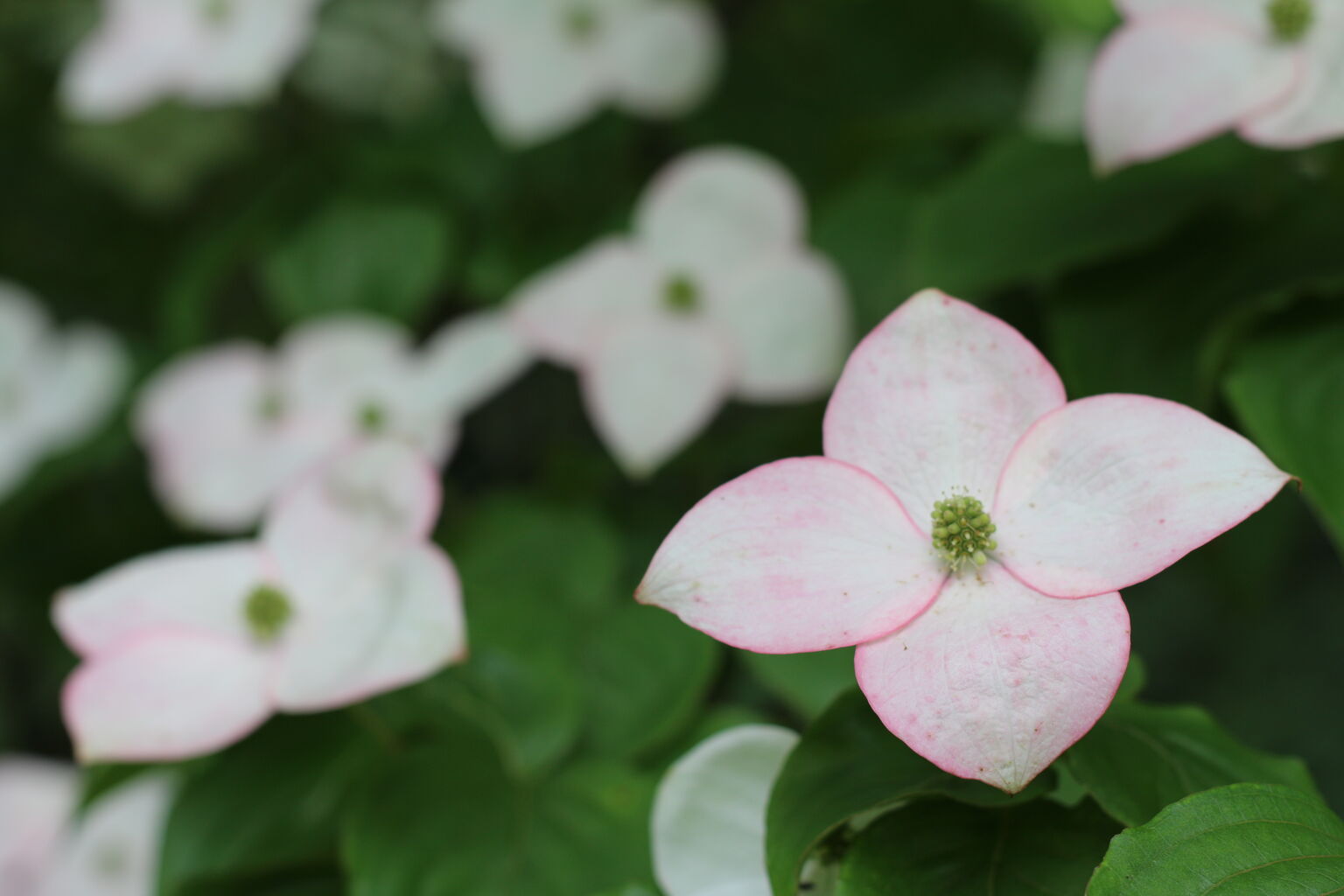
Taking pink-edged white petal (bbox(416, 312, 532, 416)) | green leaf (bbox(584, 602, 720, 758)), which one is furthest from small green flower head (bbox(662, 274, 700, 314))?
green leaf (bbox(584, 602, 720, 758))

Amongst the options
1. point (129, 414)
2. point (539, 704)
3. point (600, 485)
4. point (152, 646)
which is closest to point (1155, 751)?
point (539, 704)

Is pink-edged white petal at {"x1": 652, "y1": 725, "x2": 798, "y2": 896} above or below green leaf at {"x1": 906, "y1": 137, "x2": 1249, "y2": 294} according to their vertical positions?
below

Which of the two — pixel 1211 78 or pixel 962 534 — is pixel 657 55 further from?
pixel 962 534

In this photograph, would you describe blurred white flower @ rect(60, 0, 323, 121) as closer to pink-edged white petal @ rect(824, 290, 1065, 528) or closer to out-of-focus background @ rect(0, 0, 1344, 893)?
out-of-focus background @ rect(0, 0, 1344, 893)

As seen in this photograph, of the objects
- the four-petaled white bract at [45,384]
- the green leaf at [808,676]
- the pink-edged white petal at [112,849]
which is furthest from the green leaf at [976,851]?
the four-petaled white bract at [45,384]

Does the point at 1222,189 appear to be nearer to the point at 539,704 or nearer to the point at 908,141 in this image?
the point at 908,141

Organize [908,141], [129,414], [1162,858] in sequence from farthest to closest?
[129,414]
[908,141]
[1162,858]

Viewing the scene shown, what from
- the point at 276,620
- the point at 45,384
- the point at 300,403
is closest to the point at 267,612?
the point at 276,620
